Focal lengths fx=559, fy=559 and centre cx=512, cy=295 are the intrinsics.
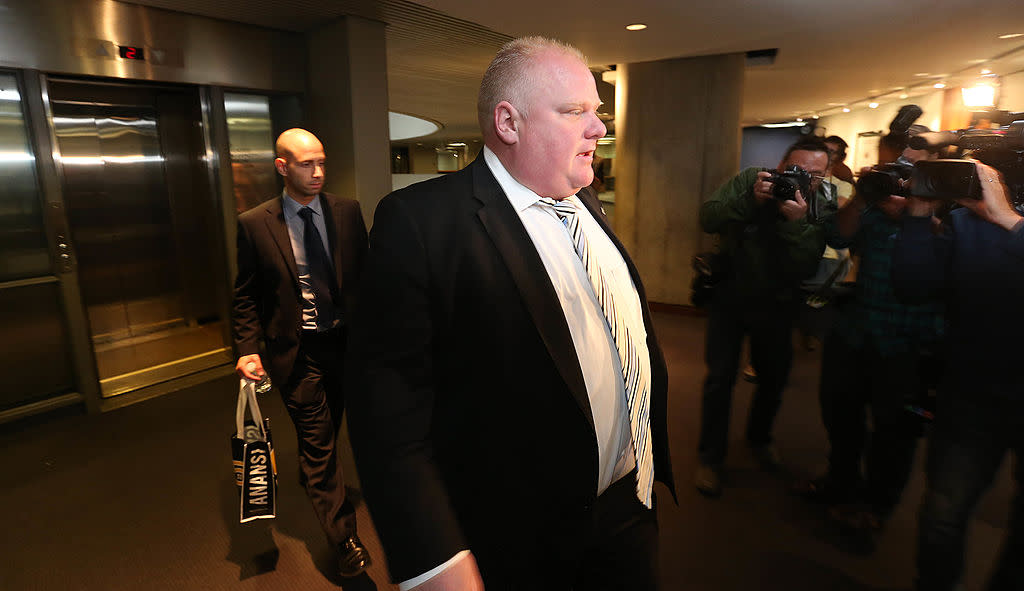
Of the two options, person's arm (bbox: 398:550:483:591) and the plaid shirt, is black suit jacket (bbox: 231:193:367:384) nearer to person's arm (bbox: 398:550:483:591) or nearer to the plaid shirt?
person's arm (bbox: 398:550:483:591)

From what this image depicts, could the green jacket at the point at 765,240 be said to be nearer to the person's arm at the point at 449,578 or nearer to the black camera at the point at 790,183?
the black camera at the point at 790,183

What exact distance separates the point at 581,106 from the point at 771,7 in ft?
13.7

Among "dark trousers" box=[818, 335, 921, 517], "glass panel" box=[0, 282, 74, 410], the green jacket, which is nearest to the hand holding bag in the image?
the green jacket

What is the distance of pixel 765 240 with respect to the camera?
2609 millimetres

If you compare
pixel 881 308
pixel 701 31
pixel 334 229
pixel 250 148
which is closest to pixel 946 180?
pixel 881 308

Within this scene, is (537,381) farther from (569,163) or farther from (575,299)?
(569,163)

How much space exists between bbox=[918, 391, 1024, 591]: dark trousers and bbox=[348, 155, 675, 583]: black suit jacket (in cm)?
132

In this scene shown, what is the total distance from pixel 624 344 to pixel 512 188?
1.37 ft

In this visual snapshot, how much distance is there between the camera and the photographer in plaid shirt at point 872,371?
2.18m

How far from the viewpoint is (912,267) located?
1.90 m

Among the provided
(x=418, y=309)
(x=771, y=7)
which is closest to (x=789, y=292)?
(x=418, y=309)

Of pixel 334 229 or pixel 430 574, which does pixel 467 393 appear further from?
pixel 334 229

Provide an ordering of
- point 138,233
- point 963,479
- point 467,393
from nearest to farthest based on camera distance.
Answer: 1. point 467,393
2. point 963,479
3. point 138,233

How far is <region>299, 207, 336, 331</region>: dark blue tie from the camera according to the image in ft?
7.77
